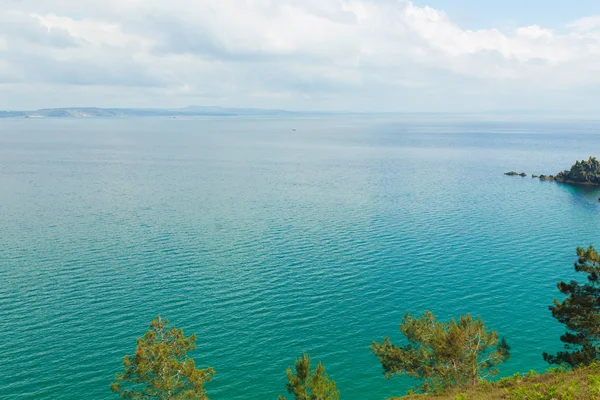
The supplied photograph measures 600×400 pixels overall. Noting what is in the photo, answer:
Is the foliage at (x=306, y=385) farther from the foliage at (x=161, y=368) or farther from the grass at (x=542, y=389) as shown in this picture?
the grass at (x=542, y=389)

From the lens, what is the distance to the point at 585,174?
144 metres

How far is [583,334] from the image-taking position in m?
34.6

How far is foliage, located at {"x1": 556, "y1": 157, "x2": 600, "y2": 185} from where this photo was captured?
143 m

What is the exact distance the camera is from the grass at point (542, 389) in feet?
88.0

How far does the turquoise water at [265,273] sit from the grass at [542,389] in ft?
40.0

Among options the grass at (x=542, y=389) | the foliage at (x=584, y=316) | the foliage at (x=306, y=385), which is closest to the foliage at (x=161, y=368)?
the foliage at (x=306, y=385)

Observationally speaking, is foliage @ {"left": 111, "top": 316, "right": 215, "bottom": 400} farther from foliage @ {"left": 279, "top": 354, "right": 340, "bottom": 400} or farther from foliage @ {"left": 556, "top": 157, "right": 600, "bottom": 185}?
foliage @ {"left": 556, "top": 157, "right": 600, "bottom": 185}

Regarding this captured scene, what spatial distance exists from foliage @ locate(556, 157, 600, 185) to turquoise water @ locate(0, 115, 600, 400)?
1964cm

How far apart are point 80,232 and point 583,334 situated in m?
79.1

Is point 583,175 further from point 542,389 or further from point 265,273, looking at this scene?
point 542,389

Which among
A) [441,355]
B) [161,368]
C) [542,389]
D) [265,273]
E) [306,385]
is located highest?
[441,355]

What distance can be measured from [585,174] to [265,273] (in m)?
122

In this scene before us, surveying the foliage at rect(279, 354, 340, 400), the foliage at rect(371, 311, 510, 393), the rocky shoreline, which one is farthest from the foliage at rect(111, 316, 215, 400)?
the rocky shoreline

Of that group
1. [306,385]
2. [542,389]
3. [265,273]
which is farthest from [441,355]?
[265,273]
